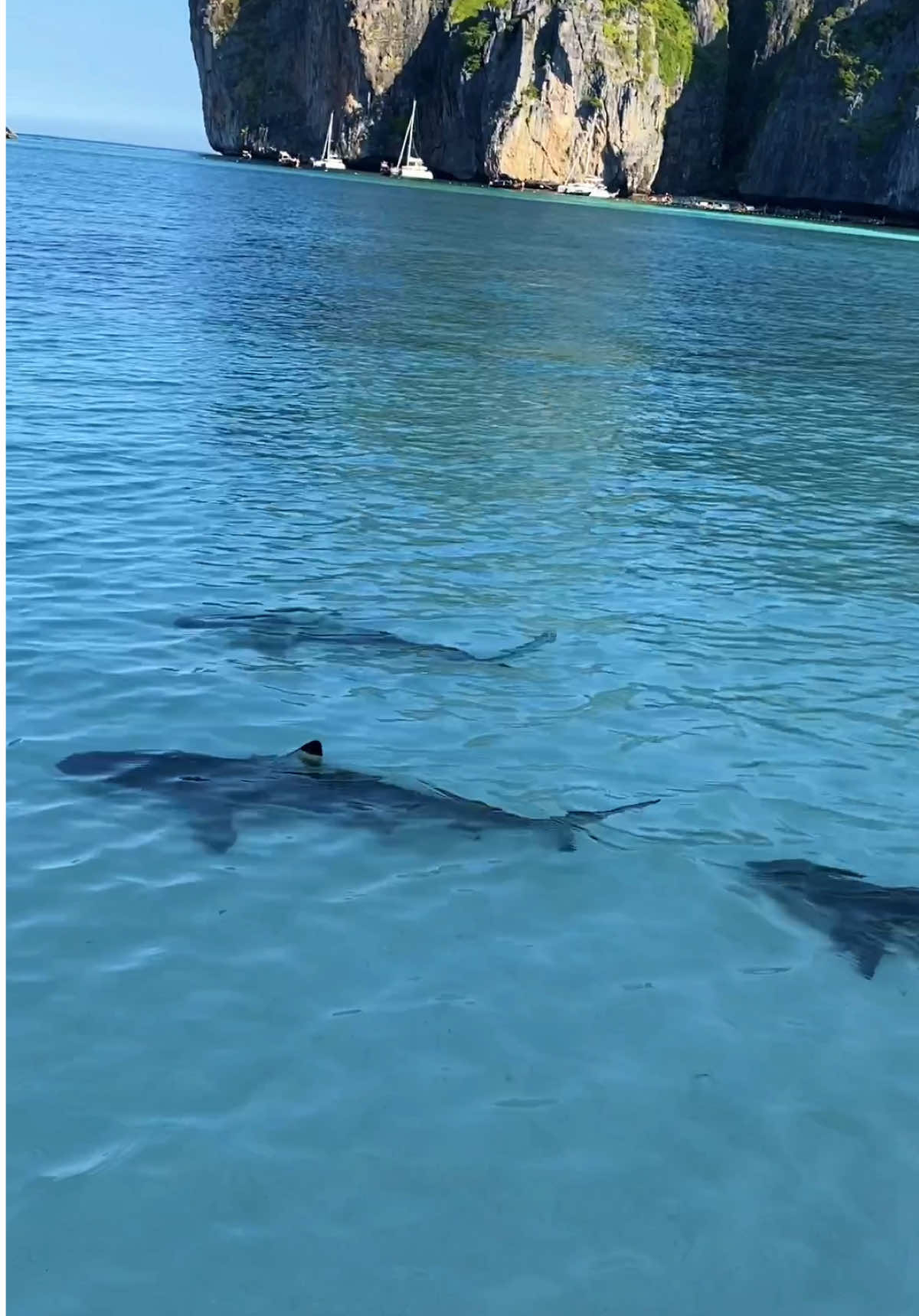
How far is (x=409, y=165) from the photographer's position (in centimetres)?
14800

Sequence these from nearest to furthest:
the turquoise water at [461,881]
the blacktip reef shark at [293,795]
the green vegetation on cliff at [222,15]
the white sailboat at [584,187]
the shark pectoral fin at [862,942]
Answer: the turquoise water at [461,881] < the shark pectoral fin at [862,942] < the blacktip reef shark at [293,795] < the white sailboat at [584,187] < the green vegetation on cliff at [222,15]

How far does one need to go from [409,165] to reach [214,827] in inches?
5882

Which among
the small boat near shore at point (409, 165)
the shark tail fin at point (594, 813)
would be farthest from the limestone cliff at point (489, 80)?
the shark tail fin at point (594, 813)

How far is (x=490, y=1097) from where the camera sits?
22.2 ft

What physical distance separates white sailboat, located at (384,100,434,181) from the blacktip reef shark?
14628 cm

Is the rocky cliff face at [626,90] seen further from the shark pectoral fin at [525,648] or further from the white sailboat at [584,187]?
the shark pectoral fin at [525,648]

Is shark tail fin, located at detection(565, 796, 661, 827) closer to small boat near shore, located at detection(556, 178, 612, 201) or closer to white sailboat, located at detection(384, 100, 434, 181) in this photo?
small boat near shore, located at detection(556, 178, 612, 201)

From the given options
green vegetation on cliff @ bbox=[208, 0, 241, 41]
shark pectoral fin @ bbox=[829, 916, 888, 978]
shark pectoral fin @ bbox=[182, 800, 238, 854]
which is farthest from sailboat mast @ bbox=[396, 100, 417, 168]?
shark pectoral fin @ bbox=[829, 916, 888, 978]

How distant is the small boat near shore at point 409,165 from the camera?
14688cm

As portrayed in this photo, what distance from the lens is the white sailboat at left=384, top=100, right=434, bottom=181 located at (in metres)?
147

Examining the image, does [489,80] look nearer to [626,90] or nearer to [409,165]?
[409,165]

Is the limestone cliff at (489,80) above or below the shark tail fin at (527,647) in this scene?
above

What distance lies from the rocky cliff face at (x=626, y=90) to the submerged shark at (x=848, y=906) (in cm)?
13550

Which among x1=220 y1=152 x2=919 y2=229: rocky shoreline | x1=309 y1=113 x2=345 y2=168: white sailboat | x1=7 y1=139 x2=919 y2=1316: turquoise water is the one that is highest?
x1=309 y1=113 x2=345 y2=168: white sailboat
